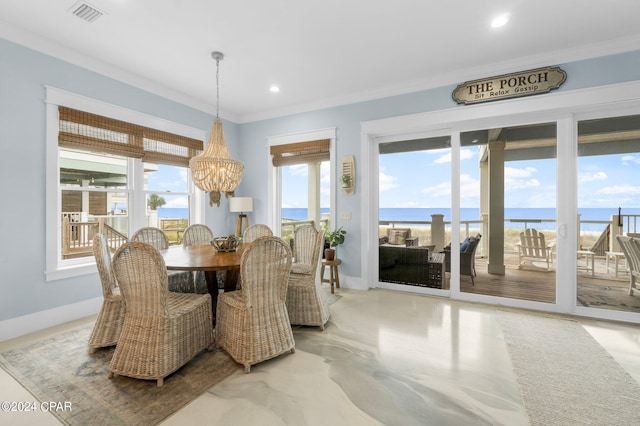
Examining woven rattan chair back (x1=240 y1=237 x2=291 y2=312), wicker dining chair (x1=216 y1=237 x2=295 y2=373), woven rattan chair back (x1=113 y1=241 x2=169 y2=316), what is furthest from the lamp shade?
woven rattan chair back (x1=113 y1=241 x2=169 y2=316)

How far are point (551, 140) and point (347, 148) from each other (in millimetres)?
2555

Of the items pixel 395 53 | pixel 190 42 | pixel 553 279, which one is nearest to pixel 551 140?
pixel 553 279

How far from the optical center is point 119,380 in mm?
2070

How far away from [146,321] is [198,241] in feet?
6.59

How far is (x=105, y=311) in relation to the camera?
251 centimetres

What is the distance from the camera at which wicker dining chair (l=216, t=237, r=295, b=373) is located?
7.20 feet

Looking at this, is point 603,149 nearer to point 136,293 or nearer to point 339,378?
point 339,378

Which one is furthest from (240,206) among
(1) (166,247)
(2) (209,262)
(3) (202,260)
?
(2) (209,262)

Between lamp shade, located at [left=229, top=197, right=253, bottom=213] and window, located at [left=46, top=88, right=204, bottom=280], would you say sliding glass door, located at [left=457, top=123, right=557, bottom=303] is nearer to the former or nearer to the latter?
lamp shade, located at [left=229, top=197, right=253, bottom=213]

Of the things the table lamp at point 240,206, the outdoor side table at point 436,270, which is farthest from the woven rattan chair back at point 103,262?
the outdoor side table at point 436,270

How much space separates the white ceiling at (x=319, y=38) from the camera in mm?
2547

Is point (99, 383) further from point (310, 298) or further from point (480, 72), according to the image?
point (480, 72)

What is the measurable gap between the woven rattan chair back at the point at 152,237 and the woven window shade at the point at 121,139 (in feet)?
3.67

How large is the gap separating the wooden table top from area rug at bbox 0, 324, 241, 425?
74 centimetres
